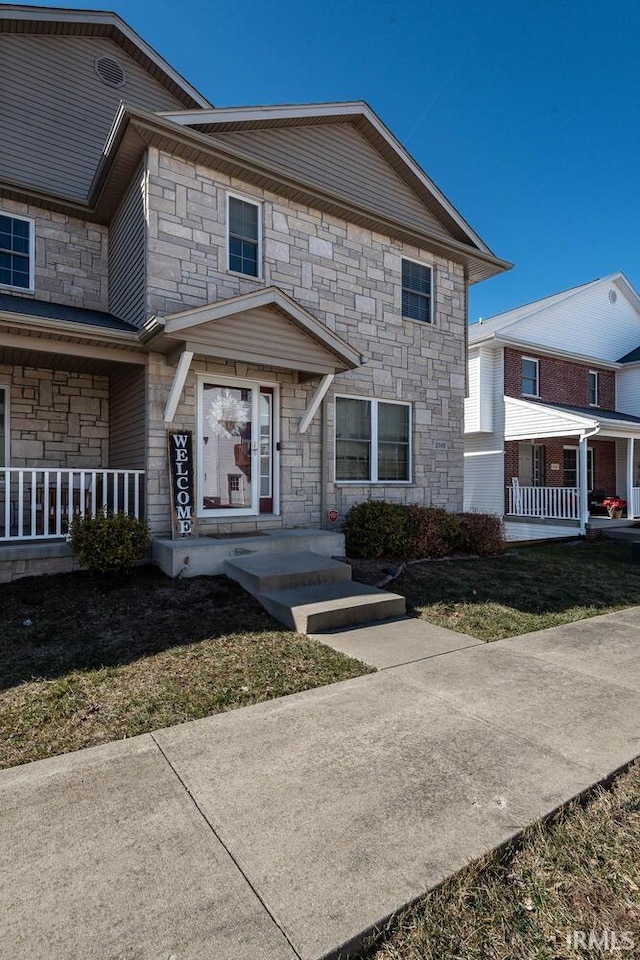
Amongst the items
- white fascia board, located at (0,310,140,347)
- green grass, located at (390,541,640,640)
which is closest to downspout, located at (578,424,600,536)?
green grass, located at (390,541,640,640)

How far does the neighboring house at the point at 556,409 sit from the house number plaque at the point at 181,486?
10.9m

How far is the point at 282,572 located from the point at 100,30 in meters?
11.1

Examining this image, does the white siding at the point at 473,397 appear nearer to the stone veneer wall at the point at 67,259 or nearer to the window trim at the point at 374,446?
the window trim at the point at 374,446

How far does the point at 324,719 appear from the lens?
337cm

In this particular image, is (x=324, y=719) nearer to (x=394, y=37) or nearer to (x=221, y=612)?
(x=221, y=612)

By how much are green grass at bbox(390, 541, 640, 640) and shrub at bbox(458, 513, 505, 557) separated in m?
0.27

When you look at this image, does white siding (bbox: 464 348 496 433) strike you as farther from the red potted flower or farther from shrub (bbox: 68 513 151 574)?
shrub (bbox: 68 513 151 574)

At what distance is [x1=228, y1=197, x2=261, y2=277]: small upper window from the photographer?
27.5 feet

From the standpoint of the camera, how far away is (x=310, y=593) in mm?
5871

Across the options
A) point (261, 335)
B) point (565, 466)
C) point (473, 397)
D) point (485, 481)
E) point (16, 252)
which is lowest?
point (485, 481)

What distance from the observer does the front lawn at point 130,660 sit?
131 inches

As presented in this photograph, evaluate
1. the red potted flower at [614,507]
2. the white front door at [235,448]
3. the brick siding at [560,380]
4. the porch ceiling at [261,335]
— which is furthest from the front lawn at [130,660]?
the red potted flower at [614,507]

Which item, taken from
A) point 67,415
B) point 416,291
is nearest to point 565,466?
point 416,291

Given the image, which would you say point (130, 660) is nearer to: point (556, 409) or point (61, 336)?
point (61, 336)
